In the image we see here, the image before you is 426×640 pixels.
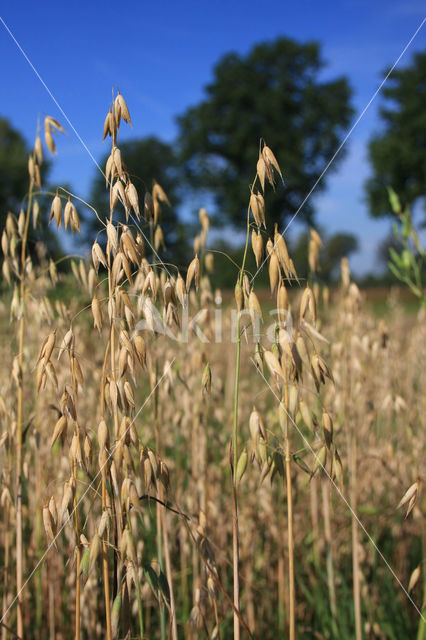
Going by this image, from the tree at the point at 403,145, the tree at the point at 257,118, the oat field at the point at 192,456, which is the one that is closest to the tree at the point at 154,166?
the tree at the point at 257,118

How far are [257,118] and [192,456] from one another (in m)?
33.3

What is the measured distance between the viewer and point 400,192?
1052 inches

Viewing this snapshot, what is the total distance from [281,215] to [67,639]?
29.8 metres

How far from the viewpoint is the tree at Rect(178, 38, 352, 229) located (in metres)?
31.6

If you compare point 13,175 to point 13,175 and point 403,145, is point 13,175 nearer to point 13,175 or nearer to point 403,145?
point 13,175

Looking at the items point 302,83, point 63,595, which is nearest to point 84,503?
point 63,595

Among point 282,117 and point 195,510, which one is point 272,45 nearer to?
point 282,117

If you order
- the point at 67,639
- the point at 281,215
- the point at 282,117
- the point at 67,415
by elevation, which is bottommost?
the point at 67,639

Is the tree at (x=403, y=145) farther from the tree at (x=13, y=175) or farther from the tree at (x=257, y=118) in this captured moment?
the tree at (x=13, y=175)

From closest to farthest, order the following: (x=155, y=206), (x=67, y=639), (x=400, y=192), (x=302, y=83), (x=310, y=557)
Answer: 1. (x=155, y=206)
2. (x=67, y=639)
3. (x=310, y=557)
4. (x=400, y=192)
5. (x=302, y=83)

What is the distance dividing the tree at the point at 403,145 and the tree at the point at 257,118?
3.71 meters

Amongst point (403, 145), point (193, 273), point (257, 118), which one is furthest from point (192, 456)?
point (257, 118)

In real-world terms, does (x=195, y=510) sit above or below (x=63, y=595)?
above

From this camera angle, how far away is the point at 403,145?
2680 cm
